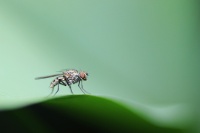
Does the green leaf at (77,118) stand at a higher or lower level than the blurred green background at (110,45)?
lower

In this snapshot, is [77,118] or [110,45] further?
[110,45]

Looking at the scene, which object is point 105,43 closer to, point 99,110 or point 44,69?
point 44,69

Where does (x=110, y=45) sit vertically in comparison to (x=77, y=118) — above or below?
above

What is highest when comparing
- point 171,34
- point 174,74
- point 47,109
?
point 171,34

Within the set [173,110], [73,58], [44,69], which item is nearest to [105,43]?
[73,58]
